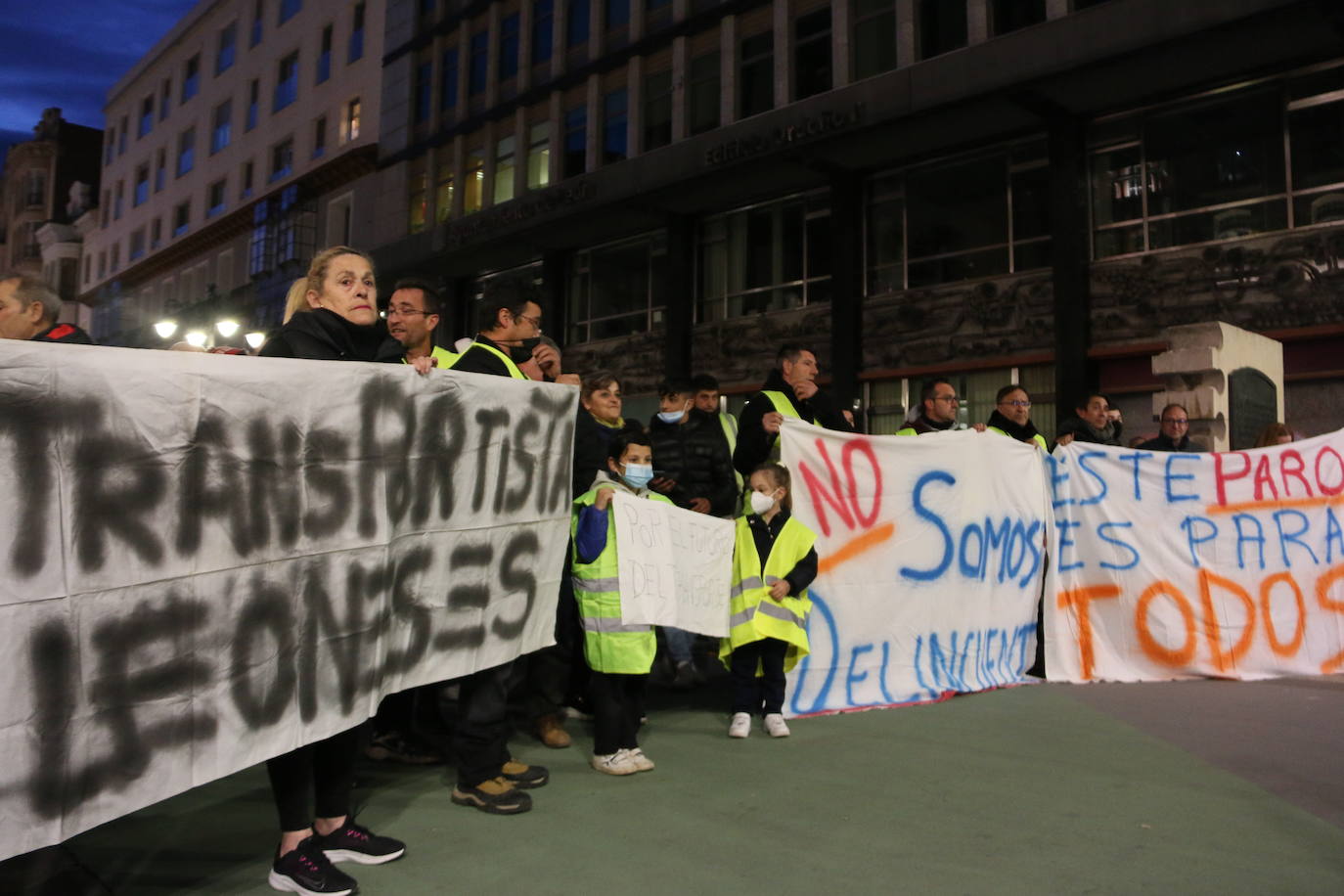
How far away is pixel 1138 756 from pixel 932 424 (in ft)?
9.31

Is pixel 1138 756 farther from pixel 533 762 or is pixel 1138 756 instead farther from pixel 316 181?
pixel 316 181

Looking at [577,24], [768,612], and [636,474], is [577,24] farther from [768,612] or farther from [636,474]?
[768,612]

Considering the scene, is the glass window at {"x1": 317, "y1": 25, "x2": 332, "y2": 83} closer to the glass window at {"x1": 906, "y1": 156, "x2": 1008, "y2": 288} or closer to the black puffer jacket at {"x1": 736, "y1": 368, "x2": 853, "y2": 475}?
the glass window at {"x1": 906, "y1": 156, "x2": 1008, "y2": 288}

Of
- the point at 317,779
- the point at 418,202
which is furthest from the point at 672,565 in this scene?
the point at 418,202

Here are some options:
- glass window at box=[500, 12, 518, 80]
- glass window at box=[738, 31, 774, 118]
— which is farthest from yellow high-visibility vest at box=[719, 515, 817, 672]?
glass window at box=[500, 12, 518, 80]

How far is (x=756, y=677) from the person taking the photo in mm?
5641

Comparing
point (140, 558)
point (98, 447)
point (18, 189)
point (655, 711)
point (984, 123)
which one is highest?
point (18, 189)

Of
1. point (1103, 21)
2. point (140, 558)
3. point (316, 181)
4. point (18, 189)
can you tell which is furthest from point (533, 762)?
point (18, 189)

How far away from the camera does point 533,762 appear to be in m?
4.80

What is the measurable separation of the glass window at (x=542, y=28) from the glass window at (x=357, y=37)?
9382 mm

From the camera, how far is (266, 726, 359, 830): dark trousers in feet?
10.5

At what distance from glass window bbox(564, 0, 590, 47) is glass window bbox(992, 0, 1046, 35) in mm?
11102

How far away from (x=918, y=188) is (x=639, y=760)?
15992 millimetres

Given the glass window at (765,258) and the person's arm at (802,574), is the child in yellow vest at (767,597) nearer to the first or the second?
the person's arm at (802,574)
